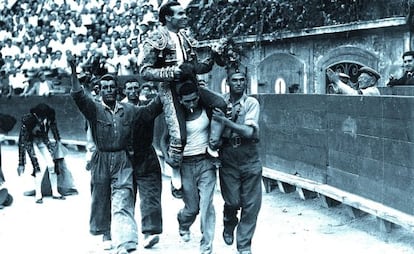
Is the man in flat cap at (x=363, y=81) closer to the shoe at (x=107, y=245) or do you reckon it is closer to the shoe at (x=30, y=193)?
the shoe at (x=107, y=245)

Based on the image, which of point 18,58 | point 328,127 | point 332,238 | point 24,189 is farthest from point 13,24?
point 332,238

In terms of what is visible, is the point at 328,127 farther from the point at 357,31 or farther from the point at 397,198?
the point at 357,31

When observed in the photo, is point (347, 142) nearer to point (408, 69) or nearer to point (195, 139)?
point (408, 69)

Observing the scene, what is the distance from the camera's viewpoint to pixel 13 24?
23.6 m

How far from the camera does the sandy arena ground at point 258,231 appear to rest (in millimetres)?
6391

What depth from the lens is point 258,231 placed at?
7.19 meters

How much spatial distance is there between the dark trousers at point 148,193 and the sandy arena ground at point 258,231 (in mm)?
229

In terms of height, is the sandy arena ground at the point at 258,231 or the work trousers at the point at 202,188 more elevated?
the work trousers at the point at 202,188

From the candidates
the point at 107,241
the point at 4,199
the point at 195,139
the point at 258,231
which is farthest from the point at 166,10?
the point at 4,199

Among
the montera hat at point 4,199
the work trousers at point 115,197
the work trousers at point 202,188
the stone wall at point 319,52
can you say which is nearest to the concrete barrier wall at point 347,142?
the work trousers at point 202,188

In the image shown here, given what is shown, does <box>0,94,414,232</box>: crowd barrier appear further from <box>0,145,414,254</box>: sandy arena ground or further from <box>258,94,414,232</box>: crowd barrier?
<box>0,145,414,254</box>: sandy arena ground

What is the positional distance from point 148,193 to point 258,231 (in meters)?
1.41

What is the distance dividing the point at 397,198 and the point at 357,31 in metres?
7.01

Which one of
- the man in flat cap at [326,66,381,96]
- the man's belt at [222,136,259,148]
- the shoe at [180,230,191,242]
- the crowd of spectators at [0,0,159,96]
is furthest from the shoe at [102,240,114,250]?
the crowd of spectators at [0,0,159,96]
